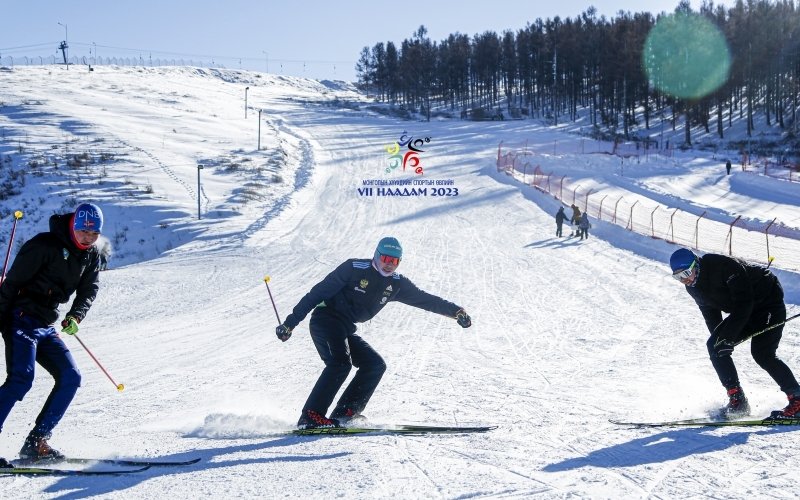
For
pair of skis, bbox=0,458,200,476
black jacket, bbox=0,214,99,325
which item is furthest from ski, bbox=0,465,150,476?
black jacket, bbox=0,214,99,325

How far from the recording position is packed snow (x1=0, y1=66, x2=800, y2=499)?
452 centimetres

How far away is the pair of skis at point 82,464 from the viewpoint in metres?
4.48

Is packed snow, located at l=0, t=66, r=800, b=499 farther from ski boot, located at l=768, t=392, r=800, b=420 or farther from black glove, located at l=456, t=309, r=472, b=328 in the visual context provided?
black glove, located at l=456, t=309, r=472, b=328

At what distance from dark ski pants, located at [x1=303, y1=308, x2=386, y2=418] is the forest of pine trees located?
2076 inches

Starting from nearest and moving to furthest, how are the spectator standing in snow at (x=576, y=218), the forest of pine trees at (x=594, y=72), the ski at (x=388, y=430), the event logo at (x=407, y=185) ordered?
the ski at (x=388, y=430) → the spectator standing in snow at (x=576, y=218) → the event logo at (x=407, y=185) → the forest of pine trees at (x=594, y=72)

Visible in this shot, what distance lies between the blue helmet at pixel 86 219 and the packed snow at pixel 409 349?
5.53ft

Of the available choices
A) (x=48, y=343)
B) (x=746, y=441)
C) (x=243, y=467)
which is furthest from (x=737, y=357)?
(x=48, y=343)

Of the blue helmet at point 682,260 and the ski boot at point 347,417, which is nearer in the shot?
the blue helmet at point 682,260

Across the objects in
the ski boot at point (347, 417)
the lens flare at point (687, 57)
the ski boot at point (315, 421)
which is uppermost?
the lens flare at point (687, 57)

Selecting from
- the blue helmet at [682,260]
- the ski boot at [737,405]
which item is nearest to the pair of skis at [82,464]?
the blue helmet at [682,260]

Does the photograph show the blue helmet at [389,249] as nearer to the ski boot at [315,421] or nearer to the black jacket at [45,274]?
the ski boot at [315,421]

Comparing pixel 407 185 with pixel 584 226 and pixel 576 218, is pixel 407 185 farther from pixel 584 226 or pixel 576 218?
pixel 584 226

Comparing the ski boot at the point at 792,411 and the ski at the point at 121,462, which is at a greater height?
the ski at the point at 121,462

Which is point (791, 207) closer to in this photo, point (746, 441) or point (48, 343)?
point (746, 441)
